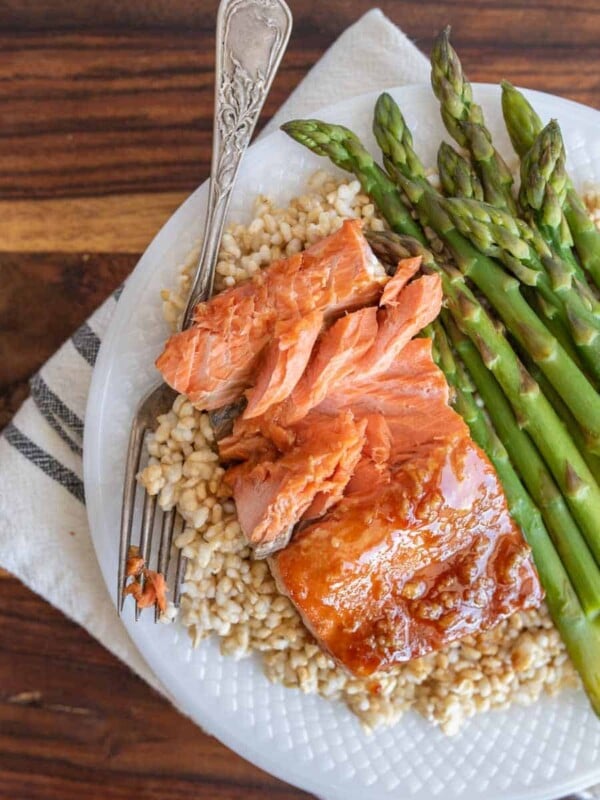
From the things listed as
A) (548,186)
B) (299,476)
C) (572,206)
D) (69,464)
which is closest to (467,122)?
(548,186)

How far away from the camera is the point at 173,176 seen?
351 centimetres

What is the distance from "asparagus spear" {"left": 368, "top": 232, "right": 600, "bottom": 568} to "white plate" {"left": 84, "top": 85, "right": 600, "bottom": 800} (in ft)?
1.73

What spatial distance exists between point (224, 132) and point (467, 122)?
34.8 inches

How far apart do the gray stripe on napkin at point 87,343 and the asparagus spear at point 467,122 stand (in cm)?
167

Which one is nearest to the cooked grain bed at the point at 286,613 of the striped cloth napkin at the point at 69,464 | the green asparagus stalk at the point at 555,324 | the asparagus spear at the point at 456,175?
the asparagus spear at the point at 456,175

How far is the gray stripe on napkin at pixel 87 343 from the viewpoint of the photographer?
3299 mm

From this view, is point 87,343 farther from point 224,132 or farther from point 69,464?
point 224,132

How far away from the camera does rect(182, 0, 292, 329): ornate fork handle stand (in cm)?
277

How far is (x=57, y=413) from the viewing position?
328cm

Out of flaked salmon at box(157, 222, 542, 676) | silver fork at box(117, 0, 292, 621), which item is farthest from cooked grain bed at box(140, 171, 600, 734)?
flaked salmon at box(157, 222, 542, 676)

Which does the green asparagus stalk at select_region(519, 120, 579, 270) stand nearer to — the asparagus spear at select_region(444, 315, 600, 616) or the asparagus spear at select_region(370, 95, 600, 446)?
the asparagus spear at select_region(370, 95, 600, 446)

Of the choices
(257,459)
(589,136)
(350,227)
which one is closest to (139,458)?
(257,459)

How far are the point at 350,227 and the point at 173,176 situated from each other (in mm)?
1247

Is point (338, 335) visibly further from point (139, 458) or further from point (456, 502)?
Result: point (139, 458)
